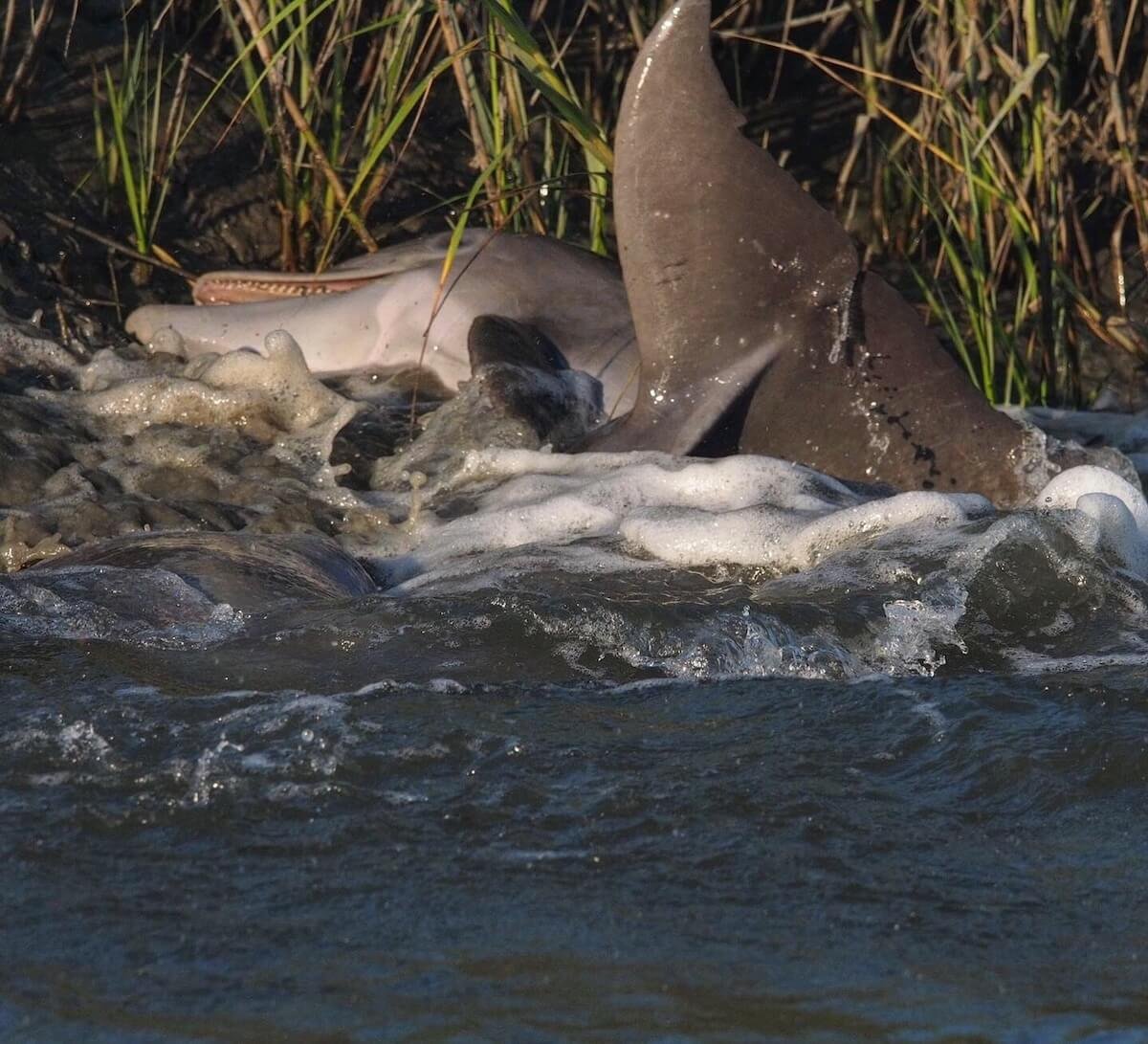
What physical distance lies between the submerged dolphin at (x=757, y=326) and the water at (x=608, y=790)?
0.57m

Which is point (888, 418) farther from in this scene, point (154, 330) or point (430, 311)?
point (154, 330)

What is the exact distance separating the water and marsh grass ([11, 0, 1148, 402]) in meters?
1.52

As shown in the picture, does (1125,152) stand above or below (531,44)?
below

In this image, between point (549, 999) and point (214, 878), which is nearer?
point (549, 999)

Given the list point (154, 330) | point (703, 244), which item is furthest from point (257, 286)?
point (703, 244)

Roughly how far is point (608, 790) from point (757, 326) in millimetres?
2119

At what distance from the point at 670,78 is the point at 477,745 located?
7.21 ft

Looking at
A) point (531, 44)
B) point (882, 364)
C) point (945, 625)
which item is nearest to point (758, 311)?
point (882, 364)

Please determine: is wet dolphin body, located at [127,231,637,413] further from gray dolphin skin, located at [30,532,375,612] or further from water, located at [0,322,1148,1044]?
gray dolphin skin, located at [30,532,375,612]

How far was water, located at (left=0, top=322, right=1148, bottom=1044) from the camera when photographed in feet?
6.27

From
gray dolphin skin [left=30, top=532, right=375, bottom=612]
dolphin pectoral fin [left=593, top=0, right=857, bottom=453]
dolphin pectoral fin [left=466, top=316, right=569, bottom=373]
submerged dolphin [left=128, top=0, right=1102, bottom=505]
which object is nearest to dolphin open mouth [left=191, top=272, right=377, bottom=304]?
dolphin pectoral fin [left=466, top=316, right=569, bottom=373]

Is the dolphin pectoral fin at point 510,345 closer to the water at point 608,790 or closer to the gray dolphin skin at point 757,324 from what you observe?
the gray dolphin skin at point 757,324

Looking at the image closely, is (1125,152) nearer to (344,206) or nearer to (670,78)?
(670,78)

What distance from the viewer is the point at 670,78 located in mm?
4250
